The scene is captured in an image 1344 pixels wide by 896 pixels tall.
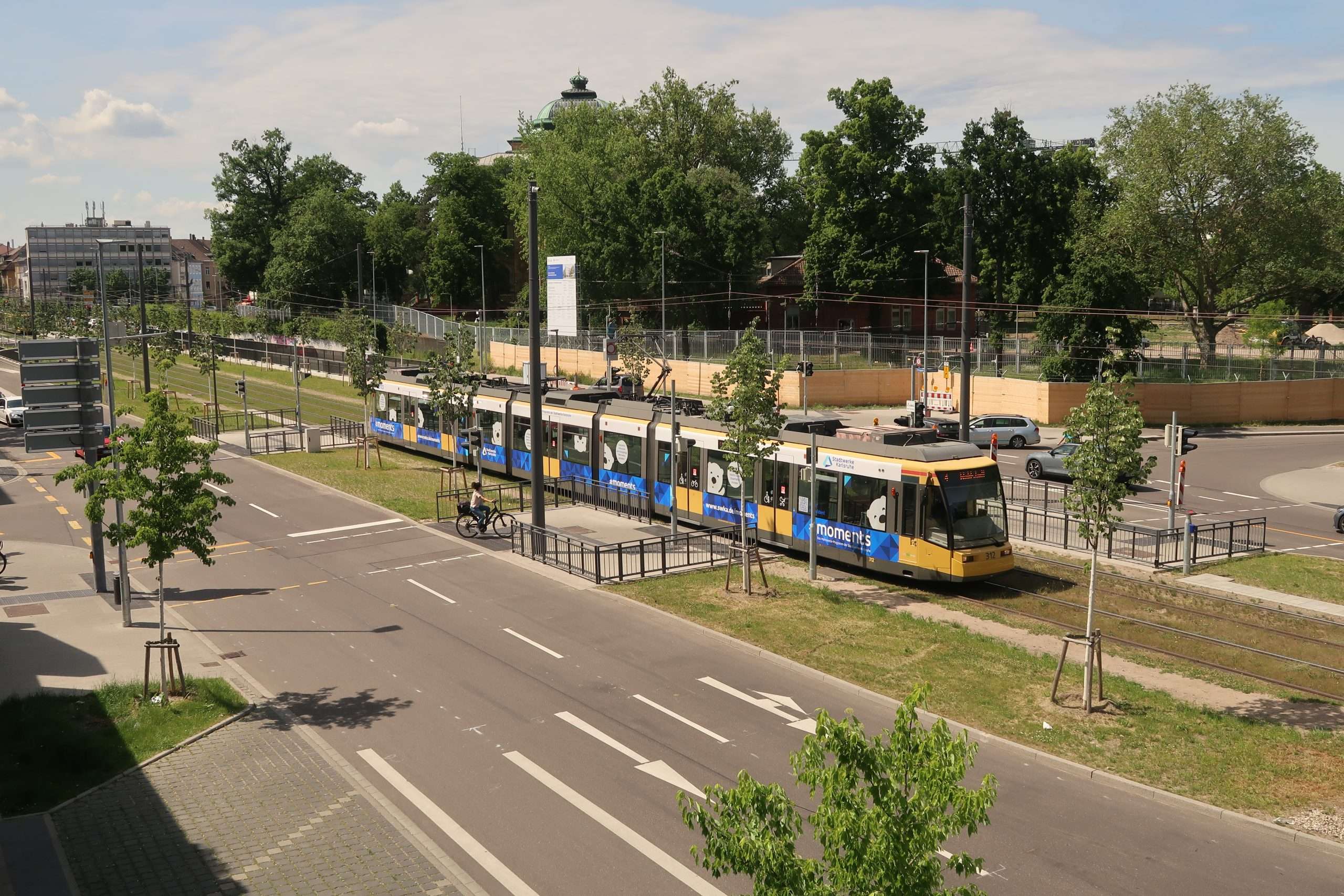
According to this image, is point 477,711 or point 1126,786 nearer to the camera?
point 1126,786

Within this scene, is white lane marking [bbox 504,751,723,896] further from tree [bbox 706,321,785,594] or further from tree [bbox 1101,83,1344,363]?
tree [bbox 1101,83,1344,363]

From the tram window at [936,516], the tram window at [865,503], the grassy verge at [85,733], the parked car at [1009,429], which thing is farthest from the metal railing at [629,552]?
the parked car at [1009,429]

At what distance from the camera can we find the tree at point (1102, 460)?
1656 centimetres

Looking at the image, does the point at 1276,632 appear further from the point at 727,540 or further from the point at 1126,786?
the point at 727,540

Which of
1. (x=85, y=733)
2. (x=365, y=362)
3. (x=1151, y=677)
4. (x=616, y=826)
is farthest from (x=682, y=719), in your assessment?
(x=365, y=362)

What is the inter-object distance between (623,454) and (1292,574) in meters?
16.5

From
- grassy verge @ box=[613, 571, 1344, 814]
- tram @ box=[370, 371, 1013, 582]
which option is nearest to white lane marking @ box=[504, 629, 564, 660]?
grassy verge @ box=[613, 571, 1344, 814]

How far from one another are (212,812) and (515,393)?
2402 cm

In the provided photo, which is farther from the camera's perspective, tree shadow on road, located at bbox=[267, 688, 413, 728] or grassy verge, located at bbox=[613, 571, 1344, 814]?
tree shadow on road, located at bbox=[267, 688, 413, 728]

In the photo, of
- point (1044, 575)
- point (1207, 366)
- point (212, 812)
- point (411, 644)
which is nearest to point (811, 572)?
point (1044, 575)

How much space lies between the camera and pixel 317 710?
16406 mm

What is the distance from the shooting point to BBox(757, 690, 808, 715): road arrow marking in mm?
16203

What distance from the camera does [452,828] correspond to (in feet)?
41.3

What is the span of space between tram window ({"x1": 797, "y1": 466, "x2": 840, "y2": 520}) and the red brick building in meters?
44.4
